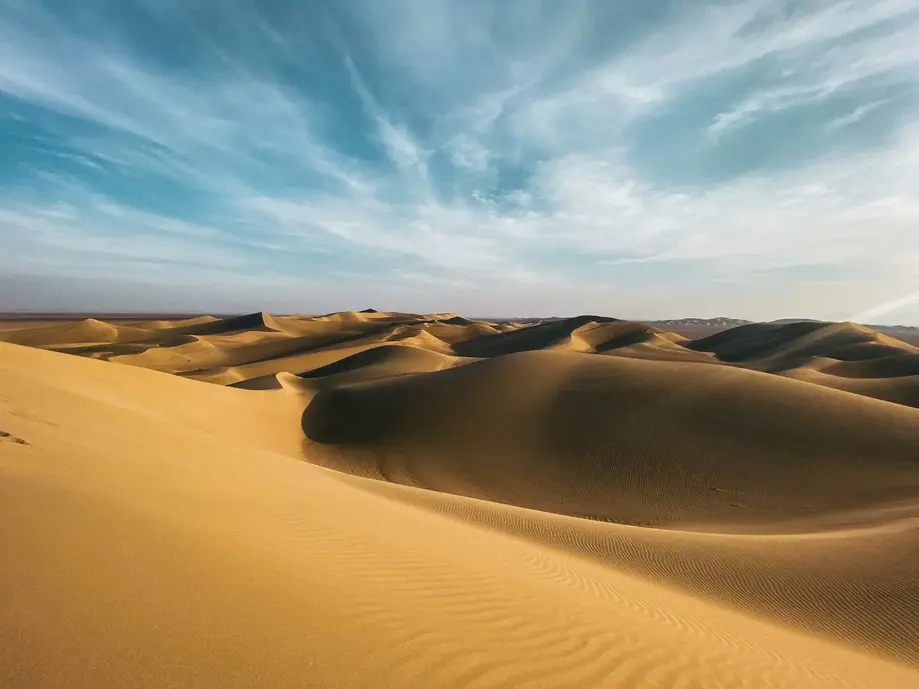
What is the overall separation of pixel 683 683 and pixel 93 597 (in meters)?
3.95

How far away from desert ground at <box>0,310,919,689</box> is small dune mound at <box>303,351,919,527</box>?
0.11 metres

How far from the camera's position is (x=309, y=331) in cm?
8925

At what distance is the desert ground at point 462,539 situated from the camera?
2.82 m

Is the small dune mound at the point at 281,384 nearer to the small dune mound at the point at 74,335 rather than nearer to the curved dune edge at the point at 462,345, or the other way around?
the curved dune edge at the point at 462,345

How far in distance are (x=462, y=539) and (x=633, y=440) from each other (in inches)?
478

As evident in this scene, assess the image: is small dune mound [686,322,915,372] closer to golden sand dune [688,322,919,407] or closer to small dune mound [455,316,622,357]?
golden sand dune [688,322,919,407]

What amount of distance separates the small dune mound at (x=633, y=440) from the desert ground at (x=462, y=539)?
0.38ft

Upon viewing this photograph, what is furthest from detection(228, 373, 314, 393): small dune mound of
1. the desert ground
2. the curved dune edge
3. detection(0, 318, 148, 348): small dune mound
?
detection(0, 318, 148, 348): small dune mound

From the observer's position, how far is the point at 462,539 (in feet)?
23.3

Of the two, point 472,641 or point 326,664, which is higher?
point 326,664

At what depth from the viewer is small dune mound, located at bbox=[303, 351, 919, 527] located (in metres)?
14.0

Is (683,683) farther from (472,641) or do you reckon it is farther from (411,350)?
(411,350)

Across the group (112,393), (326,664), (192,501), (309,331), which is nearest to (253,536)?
(192,501)

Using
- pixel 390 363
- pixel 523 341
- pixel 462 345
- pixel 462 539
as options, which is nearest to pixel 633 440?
pixel 462 539
